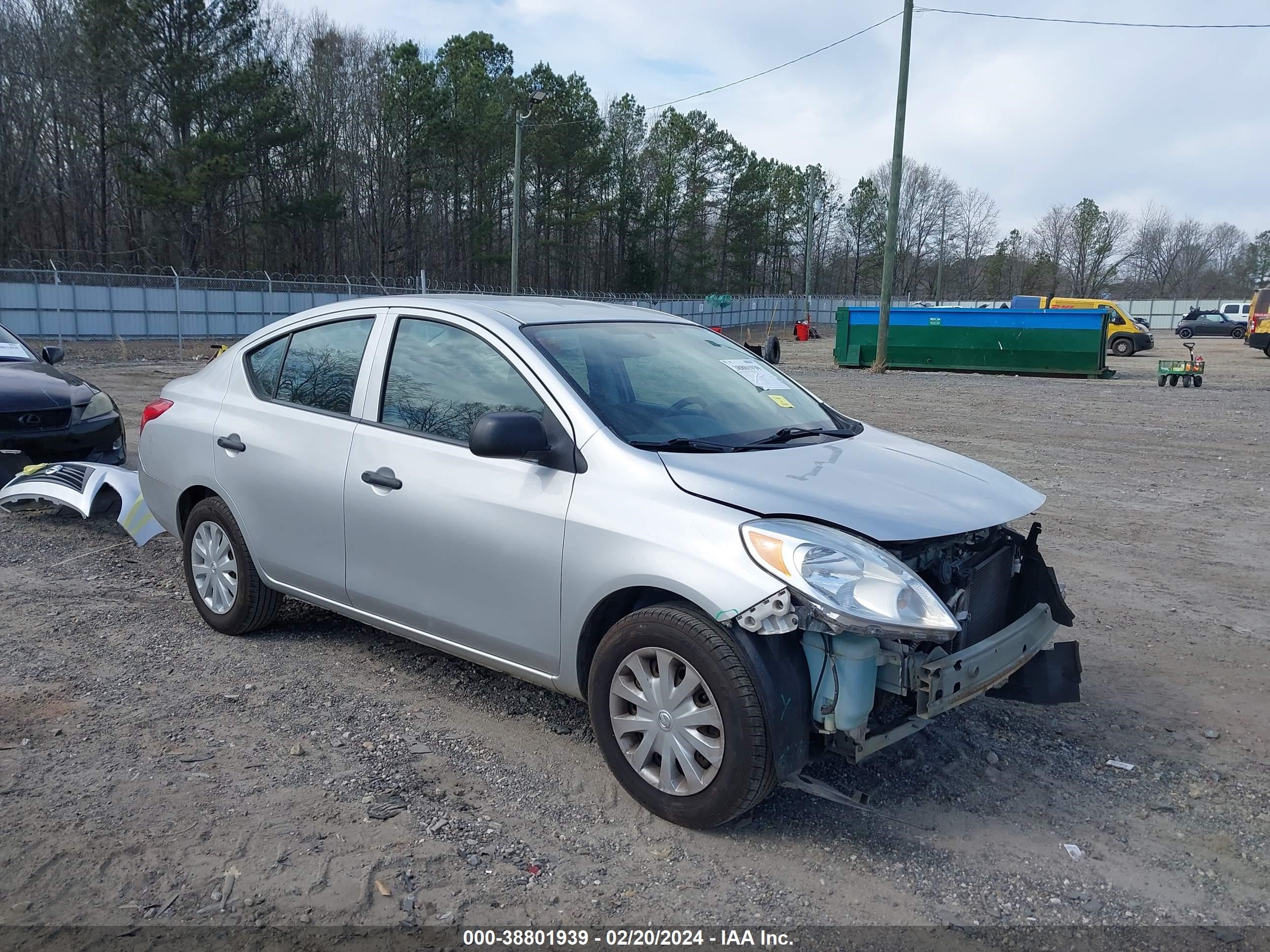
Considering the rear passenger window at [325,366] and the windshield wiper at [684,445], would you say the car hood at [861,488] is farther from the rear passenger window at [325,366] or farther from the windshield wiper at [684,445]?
the rear passenger window at [325,366]

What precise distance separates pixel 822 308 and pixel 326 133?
34.1m

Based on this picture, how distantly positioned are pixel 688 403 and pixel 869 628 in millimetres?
1425

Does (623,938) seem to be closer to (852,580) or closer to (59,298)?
(852,580)

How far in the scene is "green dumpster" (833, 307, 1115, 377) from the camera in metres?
24.0

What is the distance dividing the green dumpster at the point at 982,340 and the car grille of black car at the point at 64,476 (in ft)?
70.8

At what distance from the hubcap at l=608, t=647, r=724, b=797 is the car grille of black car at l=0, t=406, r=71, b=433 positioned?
252 inches

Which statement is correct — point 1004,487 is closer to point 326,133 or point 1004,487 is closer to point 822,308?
point 326,133

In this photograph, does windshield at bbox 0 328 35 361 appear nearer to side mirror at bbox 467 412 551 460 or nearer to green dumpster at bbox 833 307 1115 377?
side mirror at bbox 467 412 551 460

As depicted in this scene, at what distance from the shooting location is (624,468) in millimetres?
3414

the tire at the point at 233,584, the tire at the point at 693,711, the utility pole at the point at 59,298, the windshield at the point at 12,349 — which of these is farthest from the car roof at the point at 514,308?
the utility pole at the point at 59,298

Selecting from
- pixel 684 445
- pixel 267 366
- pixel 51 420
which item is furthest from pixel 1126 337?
pixel 684 445

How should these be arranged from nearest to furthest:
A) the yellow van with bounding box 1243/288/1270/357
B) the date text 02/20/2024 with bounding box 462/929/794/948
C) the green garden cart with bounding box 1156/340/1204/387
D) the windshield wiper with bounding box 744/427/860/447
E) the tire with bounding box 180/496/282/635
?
the date text 02/20/2024 with bounding box 462/929/794/948
the windshield wiper with bounding box 744/427/860/447
the tire with bounding box 180/496/282/635
the green garden cart with bounding box 1156/340/1204/387
the yellow van with bounding box 1243/288/1270/357

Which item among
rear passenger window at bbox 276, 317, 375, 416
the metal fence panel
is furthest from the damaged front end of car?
the metal fence panel

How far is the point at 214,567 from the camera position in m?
4.95
